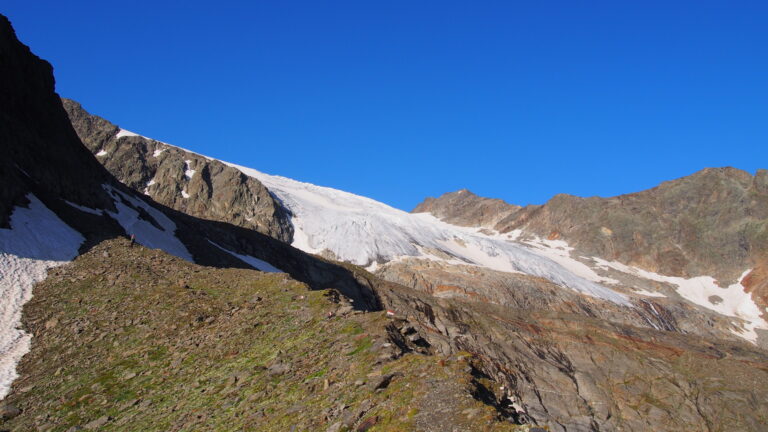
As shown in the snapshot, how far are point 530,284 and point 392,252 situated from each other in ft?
121

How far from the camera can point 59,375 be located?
21594 mm

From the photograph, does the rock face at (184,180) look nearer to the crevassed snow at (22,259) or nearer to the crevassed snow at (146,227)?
the crevassed snow at (146,227)

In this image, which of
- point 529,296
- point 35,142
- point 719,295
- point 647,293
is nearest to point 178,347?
point 35,142

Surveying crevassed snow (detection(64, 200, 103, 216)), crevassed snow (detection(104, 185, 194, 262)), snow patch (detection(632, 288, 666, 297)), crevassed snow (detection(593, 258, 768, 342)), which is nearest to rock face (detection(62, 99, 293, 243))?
crevassed snow (detection(104, 185, 194, 262))

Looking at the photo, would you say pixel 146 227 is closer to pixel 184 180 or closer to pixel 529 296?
pixel 529 296

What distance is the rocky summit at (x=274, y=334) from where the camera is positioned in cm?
1461

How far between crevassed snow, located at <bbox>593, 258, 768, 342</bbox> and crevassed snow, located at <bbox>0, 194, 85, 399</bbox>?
153472 millimetres

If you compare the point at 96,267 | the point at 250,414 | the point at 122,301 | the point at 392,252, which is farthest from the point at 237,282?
the point at 392,252

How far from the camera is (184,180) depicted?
520ft

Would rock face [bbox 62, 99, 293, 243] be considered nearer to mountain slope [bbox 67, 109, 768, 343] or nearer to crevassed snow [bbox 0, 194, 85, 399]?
mountain slope [bbox 67, 109, 768, 343]

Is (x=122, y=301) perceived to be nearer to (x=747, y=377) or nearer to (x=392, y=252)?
(x=747, y=377)

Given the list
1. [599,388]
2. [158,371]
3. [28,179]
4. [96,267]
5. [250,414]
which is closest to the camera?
[250,414]

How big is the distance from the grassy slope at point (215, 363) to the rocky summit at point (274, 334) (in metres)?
0.07

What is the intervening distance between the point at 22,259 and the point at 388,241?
117959 mm
